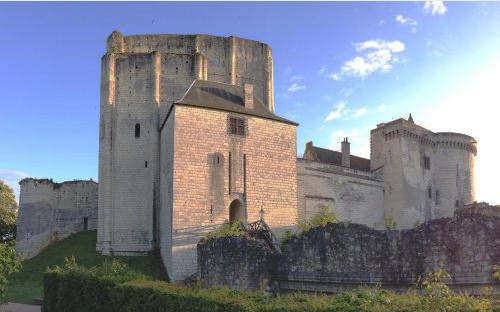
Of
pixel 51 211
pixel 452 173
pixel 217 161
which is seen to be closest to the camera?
pixel 217 161

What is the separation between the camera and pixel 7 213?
171 ft

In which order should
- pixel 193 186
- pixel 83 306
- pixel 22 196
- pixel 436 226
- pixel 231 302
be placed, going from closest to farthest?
pixel 231 302, pixel 436 226, pixel 83 306, pixel 193 186, pixel 22 196

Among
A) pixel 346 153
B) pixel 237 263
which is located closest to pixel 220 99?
pixel 237 263

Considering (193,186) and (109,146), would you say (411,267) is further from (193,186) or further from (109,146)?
(109,146)

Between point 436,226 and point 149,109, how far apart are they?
2357 cm

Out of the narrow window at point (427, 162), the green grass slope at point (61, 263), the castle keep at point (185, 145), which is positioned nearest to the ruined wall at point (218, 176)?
the castle keep at point (185, 145)

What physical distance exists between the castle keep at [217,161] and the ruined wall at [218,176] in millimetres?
55

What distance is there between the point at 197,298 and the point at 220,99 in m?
19.5

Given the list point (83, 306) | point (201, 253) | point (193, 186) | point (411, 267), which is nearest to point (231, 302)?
point (411, 267)

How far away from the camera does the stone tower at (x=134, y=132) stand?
32062 millimetres

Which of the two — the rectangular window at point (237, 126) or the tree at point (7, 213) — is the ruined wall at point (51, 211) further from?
the rectangular window at point (237, 126)

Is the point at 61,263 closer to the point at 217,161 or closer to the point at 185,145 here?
the point at 185,145

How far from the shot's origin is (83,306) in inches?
592

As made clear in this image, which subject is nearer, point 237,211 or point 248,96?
point 237,211
